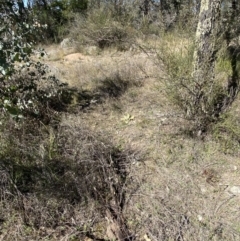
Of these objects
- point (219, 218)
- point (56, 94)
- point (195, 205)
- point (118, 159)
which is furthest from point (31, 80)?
point (219, 218)

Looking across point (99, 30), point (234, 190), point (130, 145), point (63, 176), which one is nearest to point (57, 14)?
point (99, 30)

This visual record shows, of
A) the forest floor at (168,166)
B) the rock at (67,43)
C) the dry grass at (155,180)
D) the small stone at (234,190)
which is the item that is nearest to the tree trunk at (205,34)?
the dry grass at (155,180)

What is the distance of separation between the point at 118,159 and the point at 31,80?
4.22ft

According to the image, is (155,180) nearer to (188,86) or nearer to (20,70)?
(188,86)

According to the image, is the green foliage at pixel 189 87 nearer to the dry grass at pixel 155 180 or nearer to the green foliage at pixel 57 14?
the dry grass at pixel 155 180

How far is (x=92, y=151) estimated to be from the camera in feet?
7.77

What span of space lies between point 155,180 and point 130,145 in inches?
20.4

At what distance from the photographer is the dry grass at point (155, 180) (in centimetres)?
186

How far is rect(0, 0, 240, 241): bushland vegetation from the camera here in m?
1.91

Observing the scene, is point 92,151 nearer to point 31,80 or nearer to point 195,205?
point 195,205

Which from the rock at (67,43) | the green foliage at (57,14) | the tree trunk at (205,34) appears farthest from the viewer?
the green foliage at (57,14)

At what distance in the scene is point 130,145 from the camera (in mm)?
2693

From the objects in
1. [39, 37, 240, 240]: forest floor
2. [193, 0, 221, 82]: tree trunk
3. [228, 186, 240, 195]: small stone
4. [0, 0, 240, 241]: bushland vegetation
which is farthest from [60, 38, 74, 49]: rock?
Answer: [228, 186, 240, 195]: small stone

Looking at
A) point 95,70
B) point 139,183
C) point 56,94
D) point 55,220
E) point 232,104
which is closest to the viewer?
point 55,220
